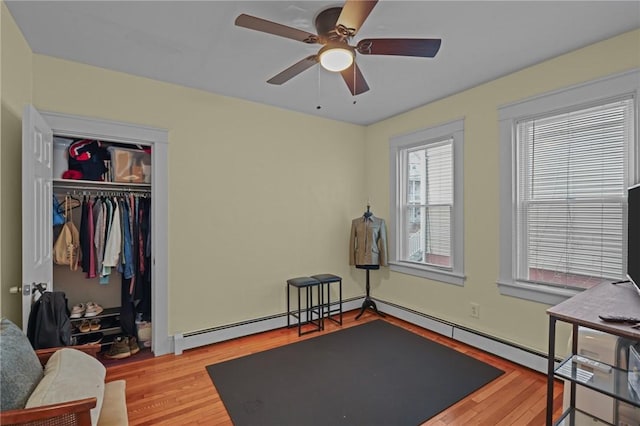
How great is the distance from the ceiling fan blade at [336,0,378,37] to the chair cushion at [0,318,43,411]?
2.15 m

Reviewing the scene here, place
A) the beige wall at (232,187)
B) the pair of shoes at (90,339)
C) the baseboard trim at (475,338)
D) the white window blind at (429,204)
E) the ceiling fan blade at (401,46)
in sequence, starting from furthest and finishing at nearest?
the white window blind at (429,204), the pair of shoes at (90,339), the beige wall at (232,187), the baseboard trim at (475,338), the ceiling fan blade at (401,46)

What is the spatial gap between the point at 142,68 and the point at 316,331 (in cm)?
314

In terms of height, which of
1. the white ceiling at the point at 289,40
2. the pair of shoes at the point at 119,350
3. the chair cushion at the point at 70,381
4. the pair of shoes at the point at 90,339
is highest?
the white ceiling at the point at 289,40

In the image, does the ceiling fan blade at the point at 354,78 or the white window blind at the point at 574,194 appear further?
the white window blind at the point at 574,194

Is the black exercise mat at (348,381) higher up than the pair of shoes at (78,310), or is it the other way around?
the pair of shoes at (78,310)

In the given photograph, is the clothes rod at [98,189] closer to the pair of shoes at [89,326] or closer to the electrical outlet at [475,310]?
the pair of shoes at [89,326]

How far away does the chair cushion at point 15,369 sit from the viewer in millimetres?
1242

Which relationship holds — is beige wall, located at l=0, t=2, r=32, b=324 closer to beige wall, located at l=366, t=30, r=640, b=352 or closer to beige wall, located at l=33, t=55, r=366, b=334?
beige wall, located at l=33, t=55, r=366, b=334

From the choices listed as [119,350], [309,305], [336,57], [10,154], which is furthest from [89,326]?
[336,57]

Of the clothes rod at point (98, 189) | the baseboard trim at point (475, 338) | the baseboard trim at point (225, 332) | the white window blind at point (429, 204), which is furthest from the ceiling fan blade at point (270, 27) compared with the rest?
the baseboard trim at point (475, 338)

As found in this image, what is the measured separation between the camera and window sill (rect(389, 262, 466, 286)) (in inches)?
130

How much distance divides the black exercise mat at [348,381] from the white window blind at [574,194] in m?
1.10

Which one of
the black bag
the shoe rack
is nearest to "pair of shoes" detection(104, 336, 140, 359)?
the shoe rack

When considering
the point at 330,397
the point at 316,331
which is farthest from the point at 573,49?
the point at 316,331
